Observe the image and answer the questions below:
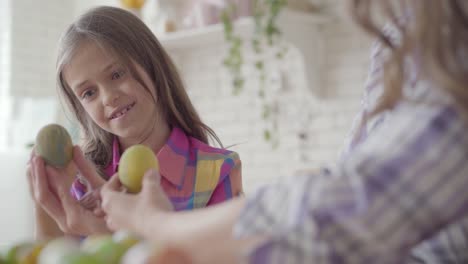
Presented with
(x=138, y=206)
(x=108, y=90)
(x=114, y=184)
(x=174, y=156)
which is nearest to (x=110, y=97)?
(x=108, y=90)

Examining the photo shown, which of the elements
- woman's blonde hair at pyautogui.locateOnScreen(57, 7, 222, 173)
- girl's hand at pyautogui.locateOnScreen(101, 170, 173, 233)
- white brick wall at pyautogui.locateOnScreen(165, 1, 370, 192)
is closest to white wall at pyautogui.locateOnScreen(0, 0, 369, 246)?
white brick wall at pyautogui.locateOnScreen(165, 1, 370, 192)

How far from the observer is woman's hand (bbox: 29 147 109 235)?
77cm

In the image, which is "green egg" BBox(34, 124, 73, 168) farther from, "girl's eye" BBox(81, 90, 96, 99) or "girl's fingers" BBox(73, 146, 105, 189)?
"girl's eye" BBox(81, 90, 96, 99)

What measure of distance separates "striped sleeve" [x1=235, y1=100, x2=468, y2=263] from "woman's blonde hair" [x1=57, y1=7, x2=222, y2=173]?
0.80m

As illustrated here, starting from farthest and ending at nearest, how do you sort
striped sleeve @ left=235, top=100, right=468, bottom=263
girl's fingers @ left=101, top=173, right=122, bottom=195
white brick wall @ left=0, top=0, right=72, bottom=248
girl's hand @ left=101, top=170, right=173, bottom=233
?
white brick wall @ left=0, top=0, right=72, bottom=248 → girl's fingers @ left=101, top=173, right=122, bottom=195 → girl's hand @ left=101, top=170, right=173, bottom=233 → striped sleeve @ left=235, top=100, right=468, bottom=263

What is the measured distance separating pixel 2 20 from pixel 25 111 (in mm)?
568

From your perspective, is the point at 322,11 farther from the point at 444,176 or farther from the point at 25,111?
the point at 444,176

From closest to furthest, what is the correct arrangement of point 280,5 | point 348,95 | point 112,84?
point 112,84 → point 280,5 → point 348,95

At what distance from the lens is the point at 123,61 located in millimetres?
1189

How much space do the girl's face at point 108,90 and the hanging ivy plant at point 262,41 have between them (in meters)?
1.19

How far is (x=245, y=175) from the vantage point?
2848 millimetres

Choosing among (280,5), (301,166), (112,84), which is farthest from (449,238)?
(301,166)

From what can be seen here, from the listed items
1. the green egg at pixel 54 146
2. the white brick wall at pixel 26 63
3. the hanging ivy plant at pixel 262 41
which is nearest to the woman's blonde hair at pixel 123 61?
the green egg at pixel 54 146

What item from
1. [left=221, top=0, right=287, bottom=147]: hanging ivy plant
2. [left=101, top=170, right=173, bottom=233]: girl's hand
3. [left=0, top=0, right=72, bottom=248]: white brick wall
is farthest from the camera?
[left=0, top=0, right=72, bottom=248]: white brick wall
